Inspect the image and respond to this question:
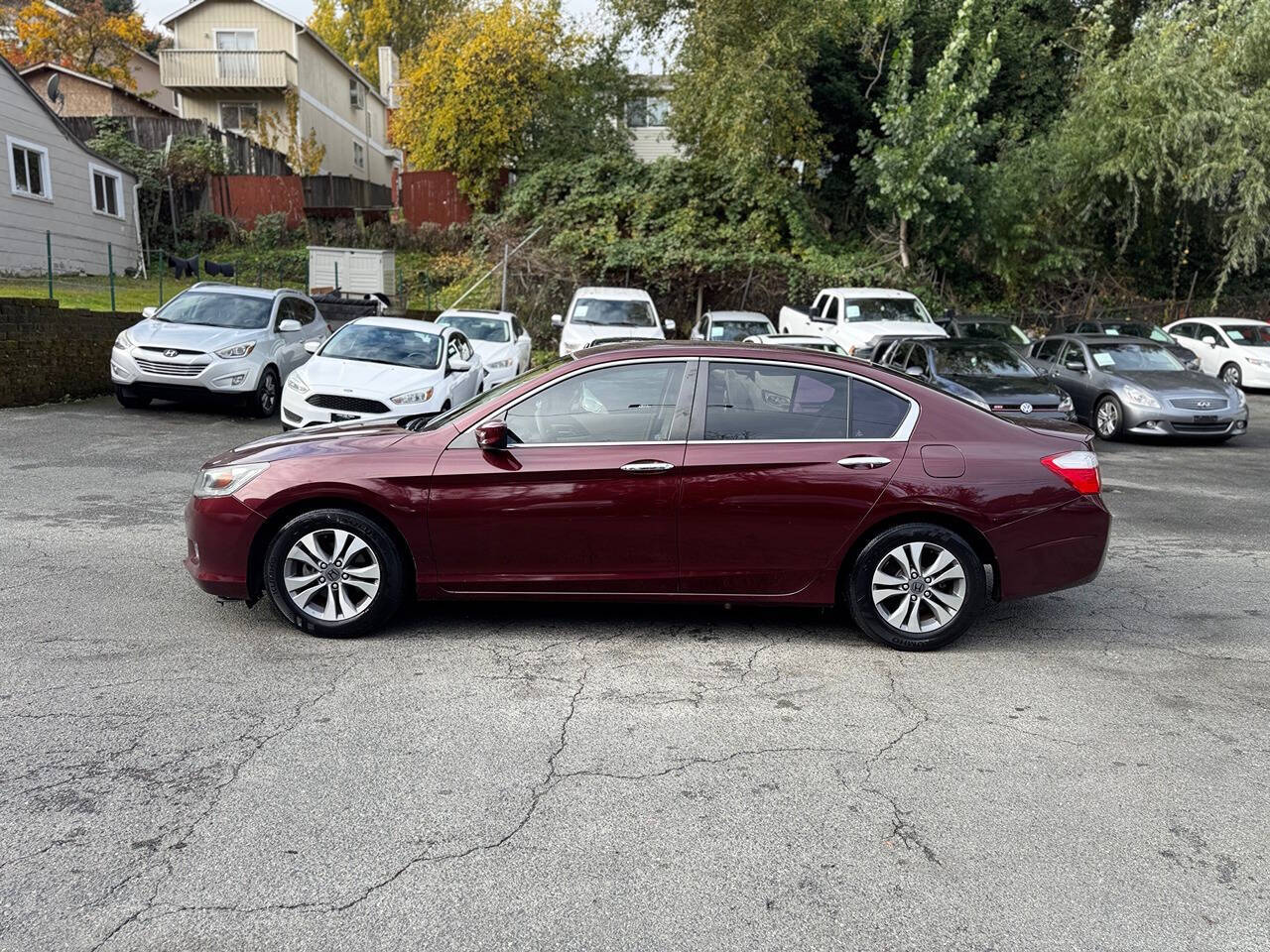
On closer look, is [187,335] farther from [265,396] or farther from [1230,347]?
[1230,347]

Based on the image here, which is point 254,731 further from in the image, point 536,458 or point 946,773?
point 946,773

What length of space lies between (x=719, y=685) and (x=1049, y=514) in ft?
6.69

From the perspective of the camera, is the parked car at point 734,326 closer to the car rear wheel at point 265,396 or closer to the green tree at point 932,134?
the green tree at point 932,134

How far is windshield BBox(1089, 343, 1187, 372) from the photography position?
15.0 metres

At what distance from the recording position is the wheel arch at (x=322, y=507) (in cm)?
533

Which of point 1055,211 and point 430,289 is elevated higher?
point 1055,211

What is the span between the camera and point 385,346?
1264 centimetres

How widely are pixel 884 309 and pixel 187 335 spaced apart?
12.6m

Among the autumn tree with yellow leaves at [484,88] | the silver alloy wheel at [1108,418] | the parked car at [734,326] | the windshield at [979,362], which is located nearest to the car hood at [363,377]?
the windshield at [979,362]

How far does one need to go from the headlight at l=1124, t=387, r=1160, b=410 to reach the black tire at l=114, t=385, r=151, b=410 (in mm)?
13613

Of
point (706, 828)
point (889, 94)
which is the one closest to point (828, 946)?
point (706, 828)

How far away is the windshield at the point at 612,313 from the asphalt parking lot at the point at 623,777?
13267 mm

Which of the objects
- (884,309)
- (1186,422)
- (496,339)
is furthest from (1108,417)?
(496,339)

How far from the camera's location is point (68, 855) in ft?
10.7
